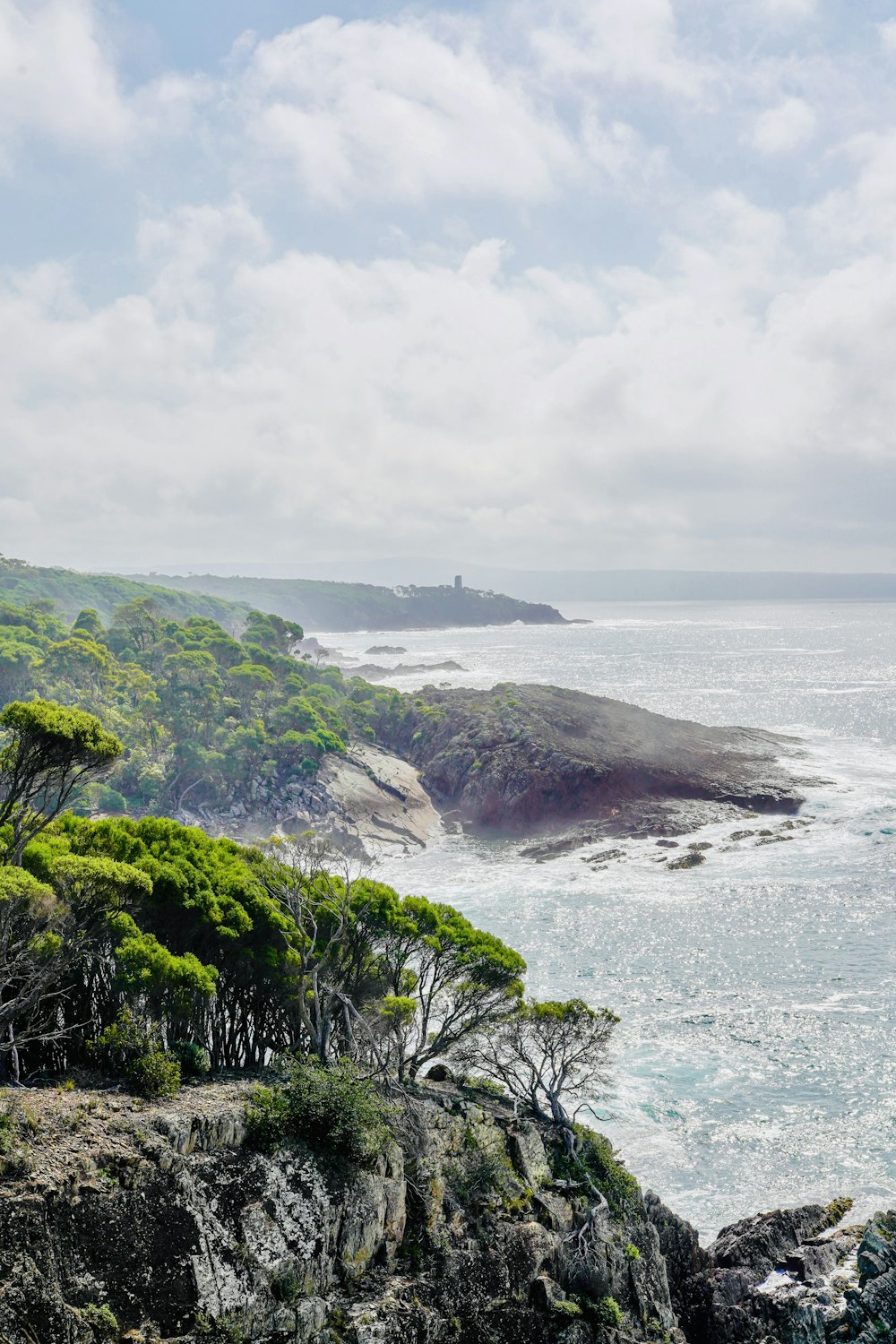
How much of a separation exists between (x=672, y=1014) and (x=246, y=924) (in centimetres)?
2463

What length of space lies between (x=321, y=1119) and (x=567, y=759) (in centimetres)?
6597

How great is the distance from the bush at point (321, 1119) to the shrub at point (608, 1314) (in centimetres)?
652

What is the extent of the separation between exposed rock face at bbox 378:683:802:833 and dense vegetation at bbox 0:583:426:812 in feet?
31.6

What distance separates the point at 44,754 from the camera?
2189 cm

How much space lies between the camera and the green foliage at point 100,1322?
52.6 feet

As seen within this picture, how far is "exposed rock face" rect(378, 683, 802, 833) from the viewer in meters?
80.4

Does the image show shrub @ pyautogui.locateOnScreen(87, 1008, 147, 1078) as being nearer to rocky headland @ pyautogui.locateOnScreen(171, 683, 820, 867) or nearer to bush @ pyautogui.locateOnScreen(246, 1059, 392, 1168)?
bush @ pyautogui.locateOnScreen(246, 1059, 392, 1168)

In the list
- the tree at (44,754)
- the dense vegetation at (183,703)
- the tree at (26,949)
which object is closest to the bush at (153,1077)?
the tree at (26,949)

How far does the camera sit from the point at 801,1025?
3975 centimetres

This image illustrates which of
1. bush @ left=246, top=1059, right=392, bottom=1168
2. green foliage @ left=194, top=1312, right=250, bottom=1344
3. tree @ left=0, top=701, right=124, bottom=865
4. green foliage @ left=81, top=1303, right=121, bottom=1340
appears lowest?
green foliage @ left=194, top=1312, right=250, bottom=1344

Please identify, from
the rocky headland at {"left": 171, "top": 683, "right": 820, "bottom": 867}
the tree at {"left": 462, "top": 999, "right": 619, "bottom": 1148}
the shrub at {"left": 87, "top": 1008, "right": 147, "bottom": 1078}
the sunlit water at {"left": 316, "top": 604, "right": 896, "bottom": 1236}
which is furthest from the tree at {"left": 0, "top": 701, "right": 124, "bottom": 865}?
the rocky headland at {"left": 171, "top": 683, "right": 820, "bottom": 867}

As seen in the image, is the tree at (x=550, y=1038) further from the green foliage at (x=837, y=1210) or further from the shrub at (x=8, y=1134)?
the shrub at (x=8, y=1134)

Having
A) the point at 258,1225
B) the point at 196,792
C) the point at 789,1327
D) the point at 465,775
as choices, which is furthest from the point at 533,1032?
the point at 465,775

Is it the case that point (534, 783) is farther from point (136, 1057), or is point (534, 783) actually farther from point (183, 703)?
point (136, 1057)
